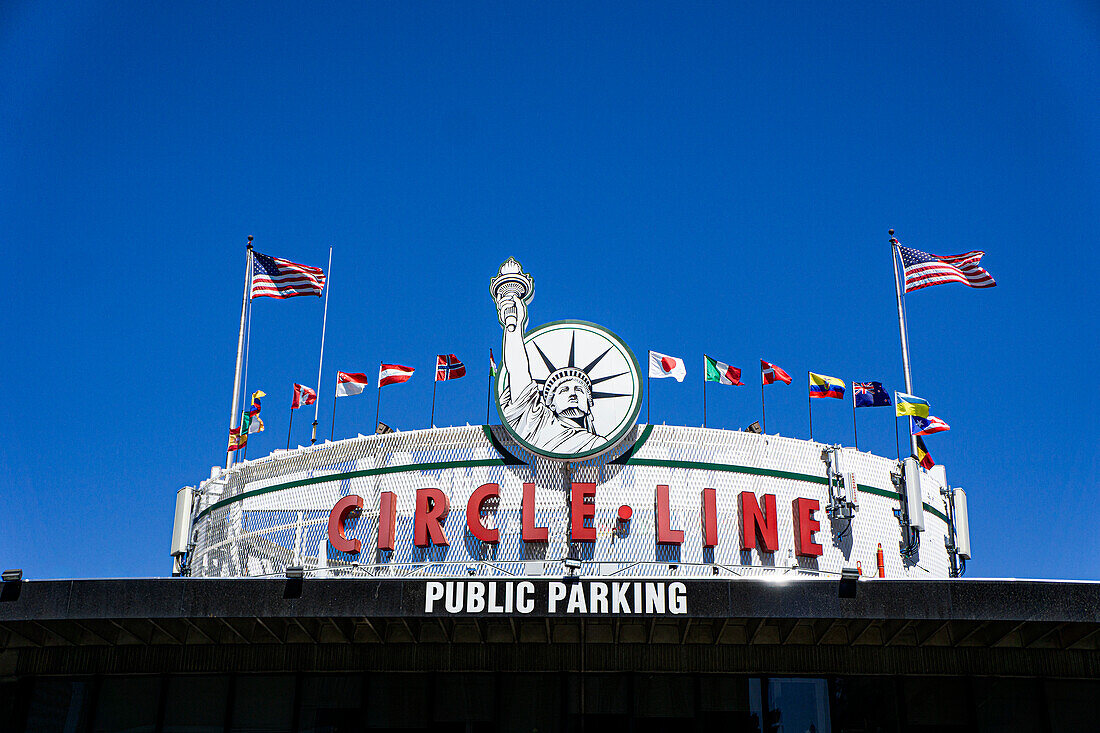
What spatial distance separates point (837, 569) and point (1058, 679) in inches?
251

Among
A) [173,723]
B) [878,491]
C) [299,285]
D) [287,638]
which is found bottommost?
[173,723]

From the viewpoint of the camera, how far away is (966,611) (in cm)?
2156

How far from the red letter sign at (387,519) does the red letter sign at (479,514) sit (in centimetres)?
202

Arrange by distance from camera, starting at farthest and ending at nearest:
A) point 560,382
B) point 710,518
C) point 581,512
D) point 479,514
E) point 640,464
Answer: point 560,382 → point 640,464 → point 479,514 → point 710,518 → point 581,512

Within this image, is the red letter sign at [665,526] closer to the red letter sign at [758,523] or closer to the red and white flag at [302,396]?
the red letter sign at [758,523]

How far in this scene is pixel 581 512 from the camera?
1141 inches

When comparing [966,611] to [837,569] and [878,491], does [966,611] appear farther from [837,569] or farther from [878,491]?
[878,491]

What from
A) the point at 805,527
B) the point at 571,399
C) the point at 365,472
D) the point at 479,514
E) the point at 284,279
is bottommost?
the point at 805,527

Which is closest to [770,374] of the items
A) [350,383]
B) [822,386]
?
[822,386]

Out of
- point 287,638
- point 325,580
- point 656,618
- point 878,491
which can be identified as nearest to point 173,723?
point 287,638

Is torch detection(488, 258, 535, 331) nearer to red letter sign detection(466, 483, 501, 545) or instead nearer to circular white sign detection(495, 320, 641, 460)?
circular white sign detection(495, 320, 641, 460)

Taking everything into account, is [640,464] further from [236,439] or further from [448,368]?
[236,439]

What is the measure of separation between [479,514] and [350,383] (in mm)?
8903

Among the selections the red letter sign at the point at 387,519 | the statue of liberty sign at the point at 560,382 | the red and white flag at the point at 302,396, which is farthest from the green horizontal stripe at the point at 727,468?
the red and white flag at the point at 302,396
